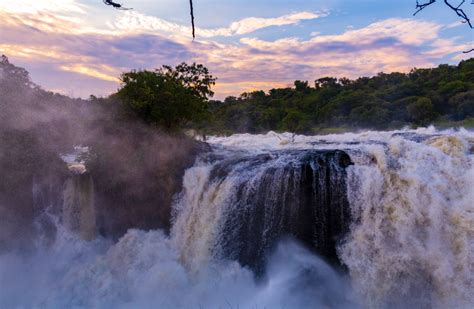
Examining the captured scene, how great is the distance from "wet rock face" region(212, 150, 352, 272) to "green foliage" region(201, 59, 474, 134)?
32.6 ft

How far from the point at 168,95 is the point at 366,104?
2653 cm

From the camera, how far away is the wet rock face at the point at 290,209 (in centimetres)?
853

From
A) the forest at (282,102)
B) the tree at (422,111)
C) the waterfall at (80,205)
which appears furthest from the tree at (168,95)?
the tree at (422,111)

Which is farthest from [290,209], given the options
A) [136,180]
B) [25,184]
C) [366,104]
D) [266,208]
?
[366,104]

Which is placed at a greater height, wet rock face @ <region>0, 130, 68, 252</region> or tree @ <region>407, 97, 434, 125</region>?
tree @ <region>407, 97, 434, 125</region>

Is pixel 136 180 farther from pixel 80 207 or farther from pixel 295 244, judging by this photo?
pixel 295 244

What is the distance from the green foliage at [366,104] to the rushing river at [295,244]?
9.64 m

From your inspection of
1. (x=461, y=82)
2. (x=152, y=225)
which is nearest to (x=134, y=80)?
(x=152, y=225)

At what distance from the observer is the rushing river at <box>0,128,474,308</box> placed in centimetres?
720

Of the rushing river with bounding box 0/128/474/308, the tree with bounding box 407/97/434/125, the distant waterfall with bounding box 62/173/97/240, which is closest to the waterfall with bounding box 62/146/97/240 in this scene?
the distant waterfall with bounding box 62/173/97/240

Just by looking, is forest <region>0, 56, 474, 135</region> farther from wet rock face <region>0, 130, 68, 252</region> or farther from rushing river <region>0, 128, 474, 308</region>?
rushing river <region>0, 128, 474, 308</region>

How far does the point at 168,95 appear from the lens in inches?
522

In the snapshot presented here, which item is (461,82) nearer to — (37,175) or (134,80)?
(134,80)

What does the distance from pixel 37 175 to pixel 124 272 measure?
418 cm
